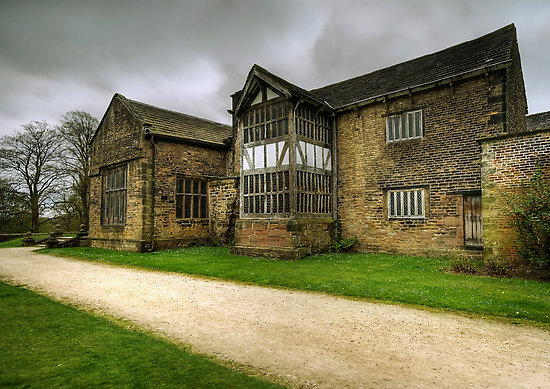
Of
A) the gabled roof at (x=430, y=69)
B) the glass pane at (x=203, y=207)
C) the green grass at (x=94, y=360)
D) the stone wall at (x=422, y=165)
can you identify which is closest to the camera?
the green grass at (x=94, y=360)

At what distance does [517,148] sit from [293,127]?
24.5ft

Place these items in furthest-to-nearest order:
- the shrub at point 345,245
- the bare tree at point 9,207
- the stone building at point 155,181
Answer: the bare tree at point 9,207 < the stone building at point 155,181 < the shrub at point 345,245

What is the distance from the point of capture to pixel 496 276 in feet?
29.8

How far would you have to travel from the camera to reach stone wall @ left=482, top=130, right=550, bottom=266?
9.24 meters

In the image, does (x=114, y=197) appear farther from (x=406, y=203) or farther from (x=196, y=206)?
(x=406, y=203)

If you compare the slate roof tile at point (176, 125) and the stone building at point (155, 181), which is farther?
the slate roof tile at point (176, 125)

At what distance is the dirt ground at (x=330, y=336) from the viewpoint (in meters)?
3.78

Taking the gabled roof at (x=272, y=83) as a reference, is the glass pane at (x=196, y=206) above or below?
below

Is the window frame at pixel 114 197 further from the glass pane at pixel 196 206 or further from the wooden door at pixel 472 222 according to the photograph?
the wooden door at pixel 472 222

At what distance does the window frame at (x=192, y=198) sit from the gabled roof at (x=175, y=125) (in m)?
2.29

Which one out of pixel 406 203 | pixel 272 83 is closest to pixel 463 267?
pixel 406 203

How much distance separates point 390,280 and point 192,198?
12.8 meters

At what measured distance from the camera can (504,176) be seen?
962 centimetres

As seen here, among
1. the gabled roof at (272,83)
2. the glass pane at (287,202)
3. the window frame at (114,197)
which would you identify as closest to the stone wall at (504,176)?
the glass pane at (287,202)
